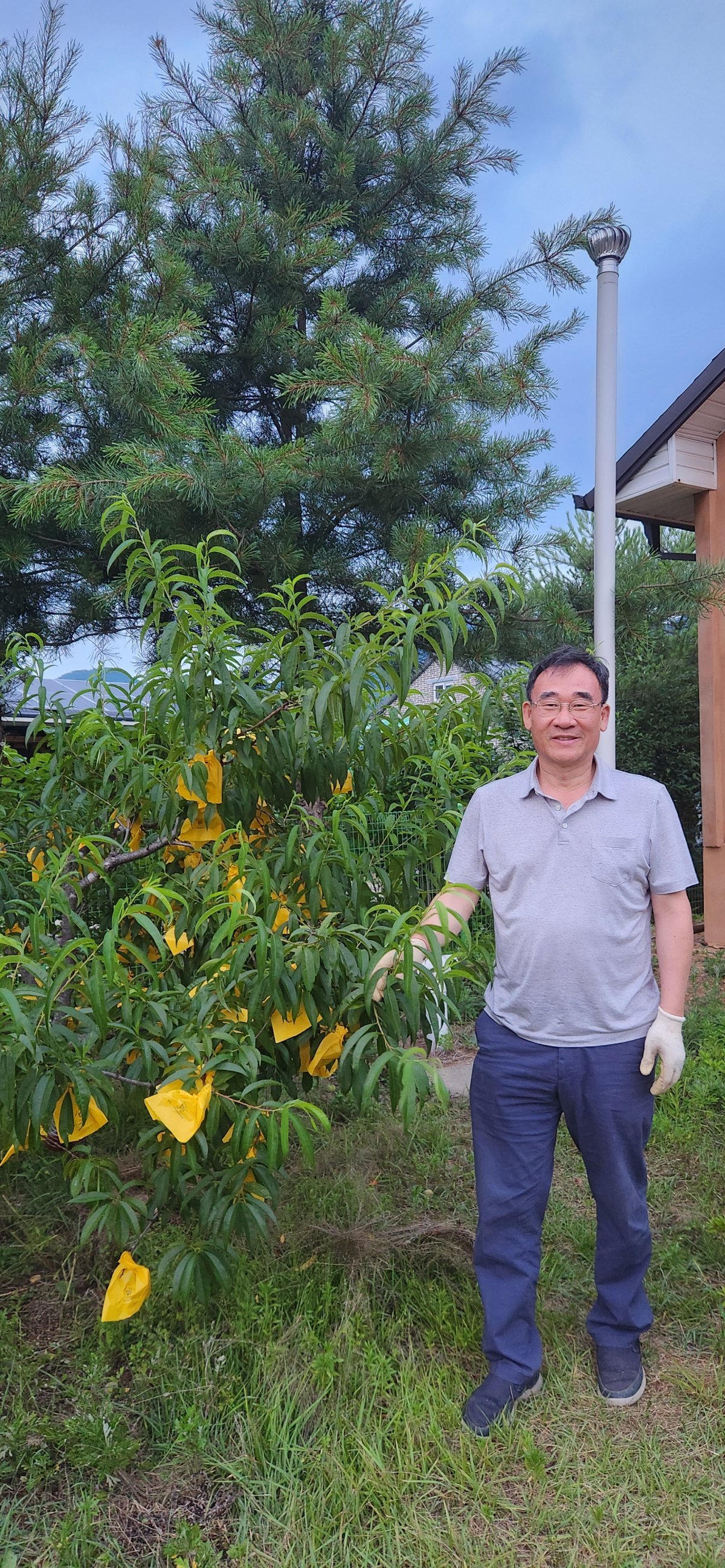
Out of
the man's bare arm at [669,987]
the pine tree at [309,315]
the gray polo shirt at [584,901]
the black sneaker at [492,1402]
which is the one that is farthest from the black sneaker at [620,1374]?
the pine tree at [309,315]

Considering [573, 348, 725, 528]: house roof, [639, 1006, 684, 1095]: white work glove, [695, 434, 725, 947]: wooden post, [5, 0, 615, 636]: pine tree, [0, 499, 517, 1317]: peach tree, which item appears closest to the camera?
[0, 499, 517, 1317]: peach tree

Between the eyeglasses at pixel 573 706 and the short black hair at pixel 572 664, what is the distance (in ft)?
0.17

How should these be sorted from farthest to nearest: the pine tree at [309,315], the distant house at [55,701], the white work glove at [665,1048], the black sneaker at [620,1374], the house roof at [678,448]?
1. the house roof at [678,448]
2. the pine tree at [309,315]
3. the distant house at [55,701]
4. the black sneaker at [620,1374]
5. the white work glove at [665,1048]

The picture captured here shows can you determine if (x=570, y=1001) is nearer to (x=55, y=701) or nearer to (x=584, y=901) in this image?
(x=584, y=901)

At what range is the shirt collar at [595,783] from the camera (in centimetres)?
189

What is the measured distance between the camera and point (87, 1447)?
1.69m

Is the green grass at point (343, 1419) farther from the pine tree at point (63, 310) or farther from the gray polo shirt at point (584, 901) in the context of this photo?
the pine tree at point (63, 310)

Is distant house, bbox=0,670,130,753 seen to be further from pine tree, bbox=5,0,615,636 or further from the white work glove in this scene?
the white work glove

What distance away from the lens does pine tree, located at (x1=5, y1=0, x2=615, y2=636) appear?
3.84m

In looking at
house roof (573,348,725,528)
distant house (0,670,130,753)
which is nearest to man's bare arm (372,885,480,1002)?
distant house (0,670,130,753)

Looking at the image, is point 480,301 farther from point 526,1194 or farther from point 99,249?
point 526,1194

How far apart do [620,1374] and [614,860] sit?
1.01m

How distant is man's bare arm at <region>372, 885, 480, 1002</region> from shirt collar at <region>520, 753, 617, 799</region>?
22 cm

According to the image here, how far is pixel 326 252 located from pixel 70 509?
196cm
